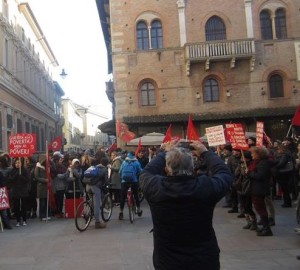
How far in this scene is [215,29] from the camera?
29.0 m

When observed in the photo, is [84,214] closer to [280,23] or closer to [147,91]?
[147,91]

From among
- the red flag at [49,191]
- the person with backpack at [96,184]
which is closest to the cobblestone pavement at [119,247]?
the person with backpack at [96,184]

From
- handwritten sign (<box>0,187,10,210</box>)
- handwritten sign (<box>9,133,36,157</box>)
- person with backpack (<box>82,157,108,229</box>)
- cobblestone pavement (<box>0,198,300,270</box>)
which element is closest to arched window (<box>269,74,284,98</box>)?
cobblestone pavement (<box>0,198,300,270</box>)

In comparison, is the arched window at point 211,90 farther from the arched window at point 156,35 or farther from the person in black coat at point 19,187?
the person in black coat at point 19,187

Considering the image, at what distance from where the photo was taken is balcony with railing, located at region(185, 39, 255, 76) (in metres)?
27.5

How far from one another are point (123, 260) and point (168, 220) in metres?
4.19

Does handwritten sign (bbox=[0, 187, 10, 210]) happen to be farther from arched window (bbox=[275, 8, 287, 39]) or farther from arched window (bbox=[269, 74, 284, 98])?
arched window (bbox=[275, 8, 287, 39])

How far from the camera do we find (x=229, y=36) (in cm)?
2864

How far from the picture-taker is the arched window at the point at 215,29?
1140 inches

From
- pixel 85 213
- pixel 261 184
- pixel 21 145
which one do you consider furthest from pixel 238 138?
pixel 21 145

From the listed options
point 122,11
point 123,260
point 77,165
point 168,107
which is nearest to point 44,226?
point 77,165

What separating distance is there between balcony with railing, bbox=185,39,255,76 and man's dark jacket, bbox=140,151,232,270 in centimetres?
2470

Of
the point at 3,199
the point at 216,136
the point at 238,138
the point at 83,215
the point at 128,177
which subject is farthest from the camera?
the point at 216,136

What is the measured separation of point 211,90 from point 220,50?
2.67m
